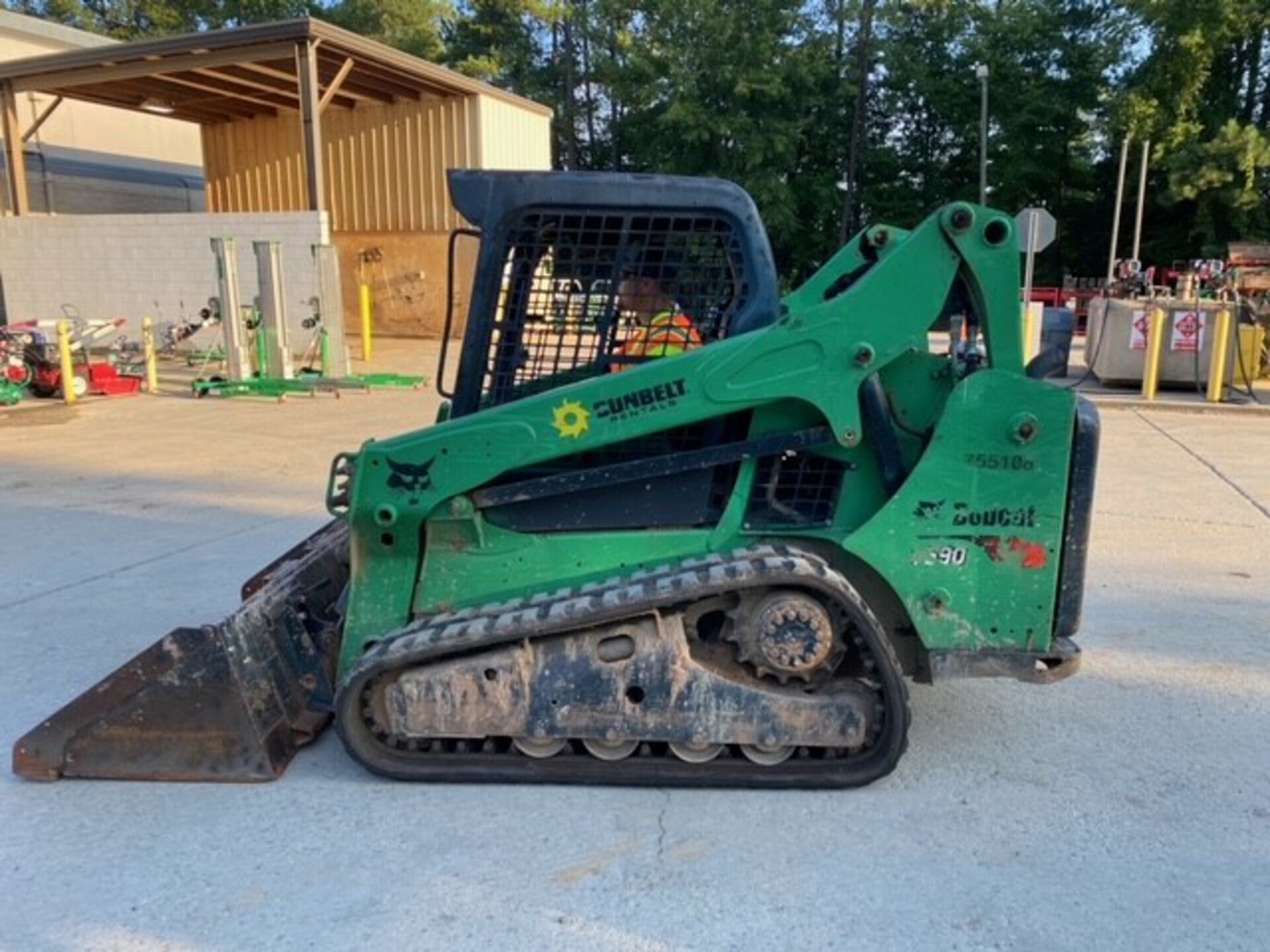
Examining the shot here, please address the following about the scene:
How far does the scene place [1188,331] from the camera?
13.9 m

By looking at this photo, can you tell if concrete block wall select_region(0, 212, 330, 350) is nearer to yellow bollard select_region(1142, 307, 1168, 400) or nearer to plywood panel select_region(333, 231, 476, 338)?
plywood panel select_region(333, 231, 476, 338)

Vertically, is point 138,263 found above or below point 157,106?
below

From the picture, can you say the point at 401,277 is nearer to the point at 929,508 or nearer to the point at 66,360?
the point at 66,360

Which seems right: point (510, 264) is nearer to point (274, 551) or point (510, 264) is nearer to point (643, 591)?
point (643, 591)

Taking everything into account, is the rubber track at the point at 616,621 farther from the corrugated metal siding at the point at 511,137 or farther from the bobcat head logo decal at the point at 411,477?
the corrugated metal siding at the point at 511,137

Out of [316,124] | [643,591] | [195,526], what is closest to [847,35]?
[316,124]

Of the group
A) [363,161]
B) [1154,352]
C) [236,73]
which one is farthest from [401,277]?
[1154,352]

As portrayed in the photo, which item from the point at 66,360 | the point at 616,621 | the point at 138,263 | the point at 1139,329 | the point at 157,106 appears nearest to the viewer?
the point at 616,621

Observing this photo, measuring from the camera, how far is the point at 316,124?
16312mm

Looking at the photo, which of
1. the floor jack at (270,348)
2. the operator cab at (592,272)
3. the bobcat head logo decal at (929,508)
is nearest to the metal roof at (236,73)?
the floor jack at (270,348)

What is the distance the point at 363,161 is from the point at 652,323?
20220 millimetres

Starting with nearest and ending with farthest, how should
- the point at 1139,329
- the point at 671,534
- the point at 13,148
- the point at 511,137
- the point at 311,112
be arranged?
the point at 671,534
the point at 1139,329
the point at 311,112
the point at 13,148
the point at 511,137

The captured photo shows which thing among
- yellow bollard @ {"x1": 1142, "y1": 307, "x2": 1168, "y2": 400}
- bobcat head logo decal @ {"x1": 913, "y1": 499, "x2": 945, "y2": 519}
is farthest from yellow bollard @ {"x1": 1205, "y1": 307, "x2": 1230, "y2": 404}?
bobcat head logo decal @ {"x1": 913, "y1": 499, "x2": 945, "y2": 519}

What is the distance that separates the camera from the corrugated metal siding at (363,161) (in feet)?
68.9
